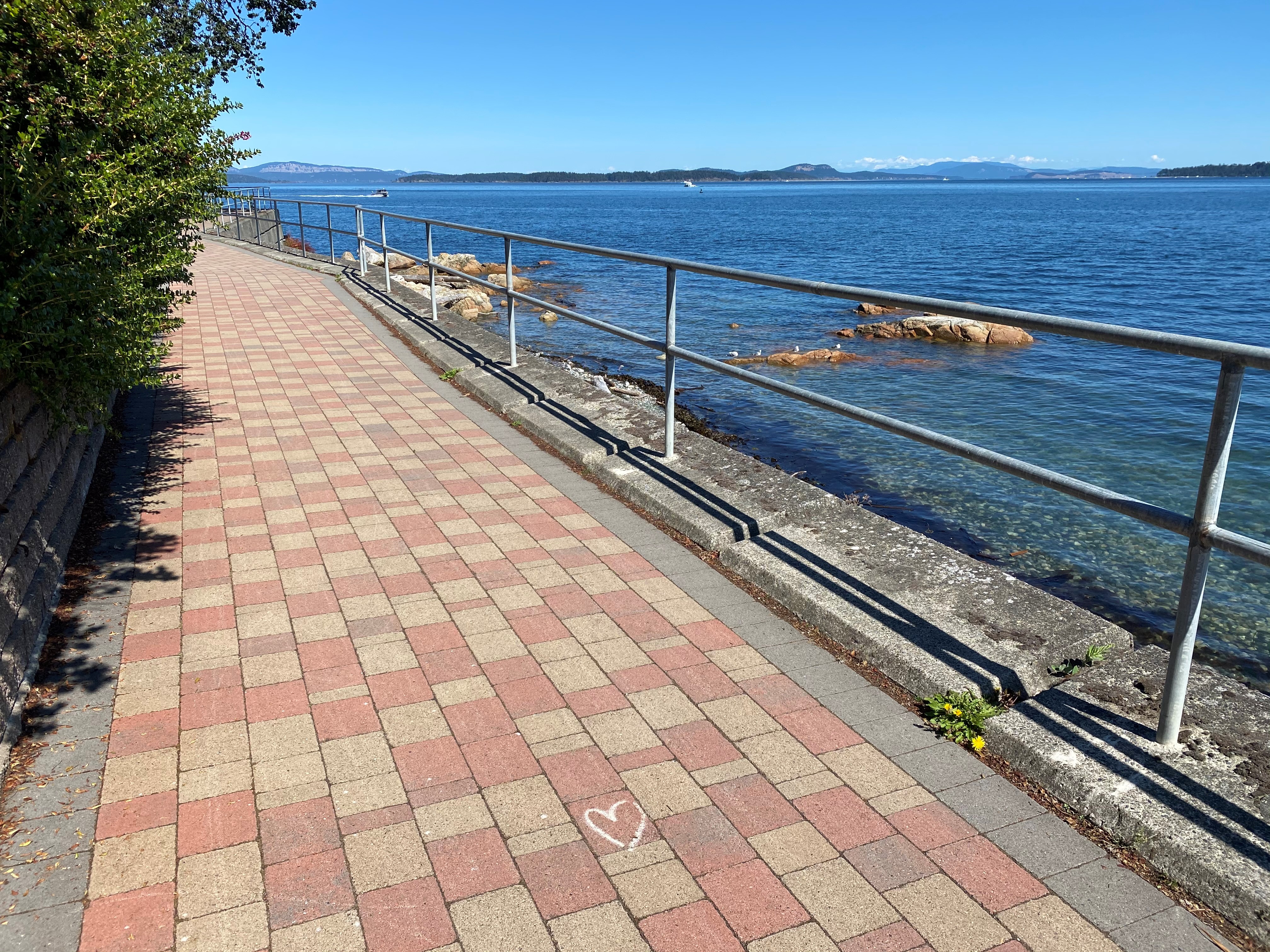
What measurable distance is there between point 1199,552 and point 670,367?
332cm

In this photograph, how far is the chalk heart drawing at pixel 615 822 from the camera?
263 centimetres

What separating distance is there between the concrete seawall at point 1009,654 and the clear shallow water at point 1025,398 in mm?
3503

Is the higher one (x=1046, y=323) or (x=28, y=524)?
(x=1046, y=323)

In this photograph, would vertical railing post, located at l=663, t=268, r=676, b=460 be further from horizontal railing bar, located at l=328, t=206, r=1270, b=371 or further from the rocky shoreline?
the rocky shoreline

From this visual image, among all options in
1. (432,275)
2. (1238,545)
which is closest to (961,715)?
(1238,545)

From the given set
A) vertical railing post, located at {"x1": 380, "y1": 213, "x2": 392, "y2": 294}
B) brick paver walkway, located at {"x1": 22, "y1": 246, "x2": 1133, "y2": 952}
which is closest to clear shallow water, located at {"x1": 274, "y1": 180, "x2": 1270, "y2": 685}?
vertical railing post, located at {"x1": 380, "y1": 213, "x2": 392, "y2": 294}

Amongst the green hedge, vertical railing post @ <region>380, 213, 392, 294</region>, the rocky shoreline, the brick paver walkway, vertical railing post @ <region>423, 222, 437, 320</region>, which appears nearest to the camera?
the brick paver walkway

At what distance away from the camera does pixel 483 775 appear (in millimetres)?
2926

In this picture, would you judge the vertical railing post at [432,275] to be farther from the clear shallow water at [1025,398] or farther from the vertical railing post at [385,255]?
the clear shallow water at [1025,398]

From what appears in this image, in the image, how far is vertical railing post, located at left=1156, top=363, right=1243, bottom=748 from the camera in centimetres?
A: 252

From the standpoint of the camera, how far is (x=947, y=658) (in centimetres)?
346

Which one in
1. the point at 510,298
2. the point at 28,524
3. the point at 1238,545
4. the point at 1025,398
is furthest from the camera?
the point at 1025,398

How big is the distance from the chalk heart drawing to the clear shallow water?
532 cm

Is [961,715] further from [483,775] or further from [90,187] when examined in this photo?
[90,187]
